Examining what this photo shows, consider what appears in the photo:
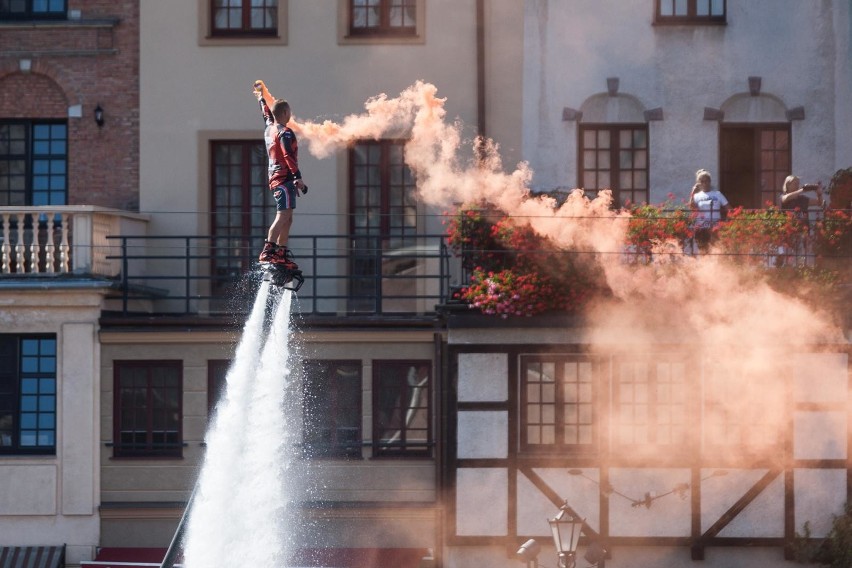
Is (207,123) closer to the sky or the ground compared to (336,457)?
closer to the sky

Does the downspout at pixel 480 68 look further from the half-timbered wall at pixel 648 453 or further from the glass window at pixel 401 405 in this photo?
the glass window at pixel 401 405

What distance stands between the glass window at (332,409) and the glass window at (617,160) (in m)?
4.63

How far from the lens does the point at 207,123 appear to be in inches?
1145

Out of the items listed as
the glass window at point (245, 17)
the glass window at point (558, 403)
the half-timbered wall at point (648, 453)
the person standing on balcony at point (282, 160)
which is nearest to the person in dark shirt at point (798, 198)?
the half-timbered wall at point (648, 453)

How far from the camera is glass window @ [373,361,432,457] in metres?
27.7

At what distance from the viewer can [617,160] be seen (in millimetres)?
29000

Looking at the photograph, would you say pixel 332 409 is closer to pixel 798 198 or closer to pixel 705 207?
pixel 705 207

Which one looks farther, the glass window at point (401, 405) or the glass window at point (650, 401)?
the glass window at point (401, 405)

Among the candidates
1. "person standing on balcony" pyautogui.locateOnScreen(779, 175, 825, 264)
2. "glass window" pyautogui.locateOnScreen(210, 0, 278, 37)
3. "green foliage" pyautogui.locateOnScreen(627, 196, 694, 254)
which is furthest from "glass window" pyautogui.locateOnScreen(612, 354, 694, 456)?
"glass window" pyautogui.locateOnScreen(210, 0, 278, 37)

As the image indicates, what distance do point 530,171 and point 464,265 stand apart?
2272 millimetres

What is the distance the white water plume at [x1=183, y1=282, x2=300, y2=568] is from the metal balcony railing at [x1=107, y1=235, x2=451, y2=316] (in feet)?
14.9

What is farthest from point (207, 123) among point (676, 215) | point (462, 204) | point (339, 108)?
point (676, 215)

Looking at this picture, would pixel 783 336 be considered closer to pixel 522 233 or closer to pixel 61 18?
pixel 522 233

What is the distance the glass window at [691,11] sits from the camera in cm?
2884
